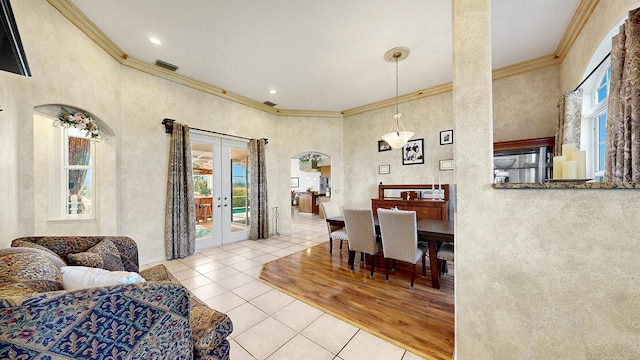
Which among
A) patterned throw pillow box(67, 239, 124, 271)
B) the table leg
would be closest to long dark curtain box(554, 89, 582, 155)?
the table leg

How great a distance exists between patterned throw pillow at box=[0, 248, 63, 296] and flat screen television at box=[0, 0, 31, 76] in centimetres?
101

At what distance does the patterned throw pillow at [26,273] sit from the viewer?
0.86 meters

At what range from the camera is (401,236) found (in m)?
2.58

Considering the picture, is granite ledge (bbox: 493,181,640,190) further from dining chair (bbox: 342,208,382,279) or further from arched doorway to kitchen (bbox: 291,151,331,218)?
arched doorway to kitchen (bbox: 291,151,331,218)

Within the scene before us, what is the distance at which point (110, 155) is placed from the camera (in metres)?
3.06

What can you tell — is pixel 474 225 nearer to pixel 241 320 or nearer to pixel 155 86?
pixel 241 320

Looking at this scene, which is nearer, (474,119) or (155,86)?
(474,119)

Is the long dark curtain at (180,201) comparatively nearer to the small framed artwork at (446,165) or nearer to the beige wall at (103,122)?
the beige wall at (103,122)

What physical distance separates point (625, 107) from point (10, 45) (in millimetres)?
4022

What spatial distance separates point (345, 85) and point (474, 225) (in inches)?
149

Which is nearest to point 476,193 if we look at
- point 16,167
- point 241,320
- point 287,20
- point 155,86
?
point 241,320

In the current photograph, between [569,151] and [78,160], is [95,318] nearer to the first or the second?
[569,151]

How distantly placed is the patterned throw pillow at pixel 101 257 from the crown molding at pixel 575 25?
5.14 meters

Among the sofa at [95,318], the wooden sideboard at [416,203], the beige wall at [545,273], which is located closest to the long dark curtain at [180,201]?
the sofa at [95,318]
